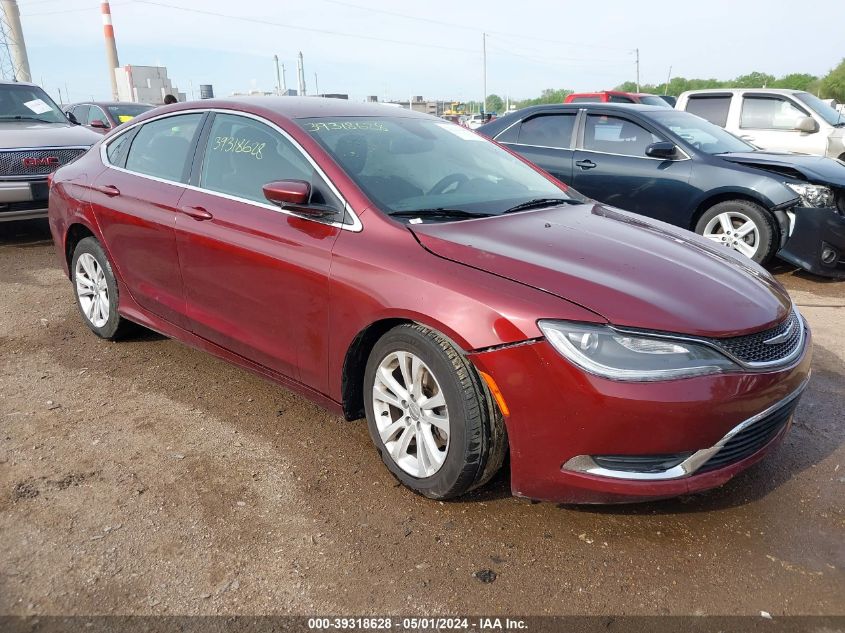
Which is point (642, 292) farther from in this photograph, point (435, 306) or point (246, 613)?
point (246, 613)

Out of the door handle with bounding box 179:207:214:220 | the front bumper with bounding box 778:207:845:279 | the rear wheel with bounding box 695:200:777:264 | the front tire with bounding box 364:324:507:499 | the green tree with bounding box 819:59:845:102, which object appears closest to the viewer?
the front tire with bounding box 364:324:507:499

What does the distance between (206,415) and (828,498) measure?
292cm

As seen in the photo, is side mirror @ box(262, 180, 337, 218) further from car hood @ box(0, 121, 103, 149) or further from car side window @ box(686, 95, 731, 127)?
car side window @ box(686, 95, 731, 127)

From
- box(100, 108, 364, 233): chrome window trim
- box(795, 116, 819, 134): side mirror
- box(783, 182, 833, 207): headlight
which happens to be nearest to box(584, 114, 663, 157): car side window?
box(783, 182, 833, 207): headlight

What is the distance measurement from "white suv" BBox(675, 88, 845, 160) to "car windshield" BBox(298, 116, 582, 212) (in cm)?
743

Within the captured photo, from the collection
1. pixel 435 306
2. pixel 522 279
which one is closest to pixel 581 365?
pixel 522 279

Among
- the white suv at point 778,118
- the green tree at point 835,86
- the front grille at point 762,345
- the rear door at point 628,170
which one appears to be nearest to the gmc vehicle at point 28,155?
the rear door at point 628,170

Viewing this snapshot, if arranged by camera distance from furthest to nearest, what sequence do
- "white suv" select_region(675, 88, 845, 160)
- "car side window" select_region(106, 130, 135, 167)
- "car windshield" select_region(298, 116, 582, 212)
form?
"white suv" select_region(675, 88, 845, 160) < "car side window" select_region(106, 130, 135, 167) < "car windshield" select_region(298, 116, 582, 212)

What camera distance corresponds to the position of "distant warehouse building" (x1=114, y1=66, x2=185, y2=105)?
4416 centimetres

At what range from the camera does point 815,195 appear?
5.88 metres

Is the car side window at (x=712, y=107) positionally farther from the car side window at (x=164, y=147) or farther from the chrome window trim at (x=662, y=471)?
the chrome window trim at (x=662, y=471)

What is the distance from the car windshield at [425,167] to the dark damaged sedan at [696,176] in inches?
99.0

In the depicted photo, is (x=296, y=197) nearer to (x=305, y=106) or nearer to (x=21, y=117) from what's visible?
(x=305, y=106)

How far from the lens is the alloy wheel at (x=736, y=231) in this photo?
6.14 metres
